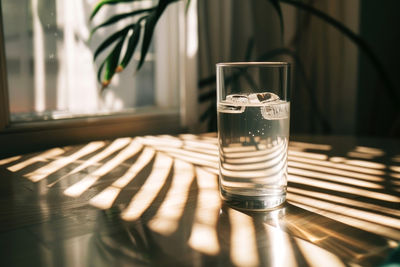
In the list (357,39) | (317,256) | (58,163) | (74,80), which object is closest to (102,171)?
(58,163)

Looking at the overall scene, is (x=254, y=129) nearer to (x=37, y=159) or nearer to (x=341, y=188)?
(x=341, y=188)

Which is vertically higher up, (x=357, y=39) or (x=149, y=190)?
(x=357, y=39)

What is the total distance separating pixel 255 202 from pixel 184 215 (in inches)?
3.6

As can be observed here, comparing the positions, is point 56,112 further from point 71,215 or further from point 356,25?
point 356,25

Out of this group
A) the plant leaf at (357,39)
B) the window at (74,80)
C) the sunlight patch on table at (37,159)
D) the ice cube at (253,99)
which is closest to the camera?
the ice cube at (253,99)

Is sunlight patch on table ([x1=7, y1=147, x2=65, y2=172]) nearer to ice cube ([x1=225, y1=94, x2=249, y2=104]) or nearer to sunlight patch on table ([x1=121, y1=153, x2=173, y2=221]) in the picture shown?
sunlight patch on table ([x1=121, y1=153, x2=173, y2=221])

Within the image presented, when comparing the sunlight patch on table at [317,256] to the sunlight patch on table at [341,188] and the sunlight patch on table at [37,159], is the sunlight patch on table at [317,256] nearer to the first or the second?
the sunlight patch on table at [341,188]

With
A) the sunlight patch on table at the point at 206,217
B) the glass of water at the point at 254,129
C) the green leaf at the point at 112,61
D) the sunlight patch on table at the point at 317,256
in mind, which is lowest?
the sunlight patch on table at the point at 317,256

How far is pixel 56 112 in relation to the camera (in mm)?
1560

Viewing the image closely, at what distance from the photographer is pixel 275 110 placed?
18.9 inches

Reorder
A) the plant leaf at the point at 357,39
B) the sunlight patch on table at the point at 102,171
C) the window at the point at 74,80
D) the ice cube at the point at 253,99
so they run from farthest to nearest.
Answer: the window at the point at 74,80 → the plant leaf at the point at 357,39 → the sunlight patch on table at the point at 102,171 → the ice cube at the point at 253,99

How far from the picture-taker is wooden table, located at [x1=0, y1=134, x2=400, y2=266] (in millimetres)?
373

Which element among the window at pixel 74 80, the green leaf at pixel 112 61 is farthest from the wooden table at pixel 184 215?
the window at pixel 74 80

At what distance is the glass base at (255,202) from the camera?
49 cm
